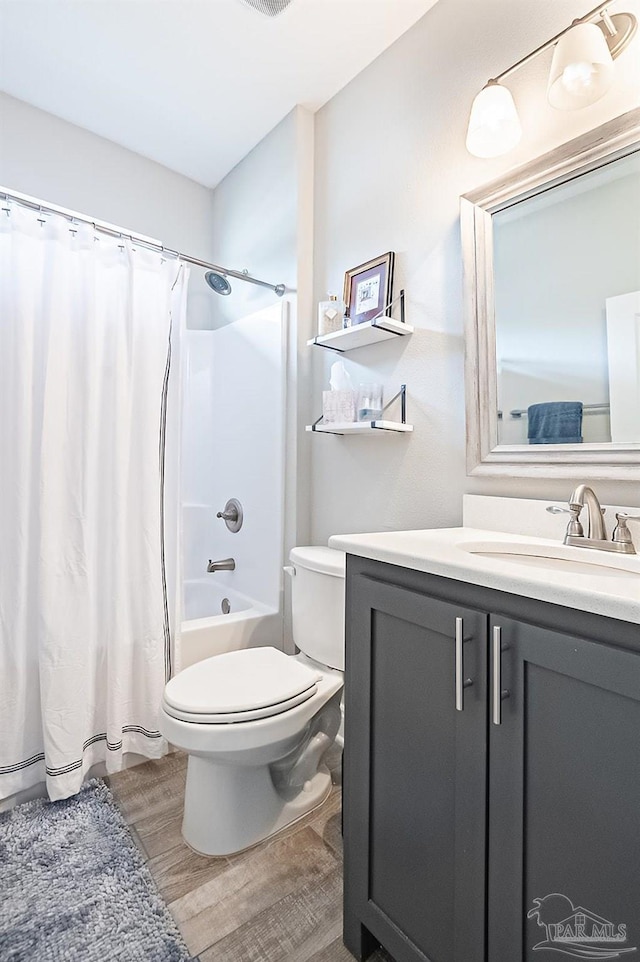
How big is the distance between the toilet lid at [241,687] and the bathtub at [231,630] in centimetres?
35

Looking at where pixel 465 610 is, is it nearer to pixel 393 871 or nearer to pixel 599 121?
pixel 393 871

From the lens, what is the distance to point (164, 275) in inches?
71.0

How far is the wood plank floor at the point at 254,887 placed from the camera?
3.53 ft

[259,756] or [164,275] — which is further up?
[164,275]

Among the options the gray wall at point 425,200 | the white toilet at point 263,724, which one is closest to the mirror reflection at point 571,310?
the gray wall at point 425,200

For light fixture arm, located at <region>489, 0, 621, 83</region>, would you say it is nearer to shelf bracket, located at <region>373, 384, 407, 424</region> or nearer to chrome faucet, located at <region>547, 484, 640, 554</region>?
shelf bracket, located at <region>373, 384, 407, 424</region>

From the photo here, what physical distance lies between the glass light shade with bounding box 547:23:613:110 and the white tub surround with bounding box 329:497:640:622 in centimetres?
96

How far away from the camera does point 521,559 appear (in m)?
1.09

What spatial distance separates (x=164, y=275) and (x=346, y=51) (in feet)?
3.42

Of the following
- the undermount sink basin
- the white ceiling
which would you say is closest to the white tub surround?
the undermount sink basin

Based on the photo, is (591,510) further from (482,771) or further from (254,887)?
(254,887)

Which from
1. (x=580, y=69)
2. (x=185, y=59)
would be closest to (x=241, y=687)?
(x=580, y=69)

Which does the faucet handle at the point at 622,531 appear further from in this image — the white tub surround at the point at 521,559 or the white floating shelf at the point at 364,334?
the white floating shelf at the point at 364,334

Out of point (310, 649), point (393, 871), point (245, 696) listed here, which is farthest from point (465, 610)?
point (310, 649)
